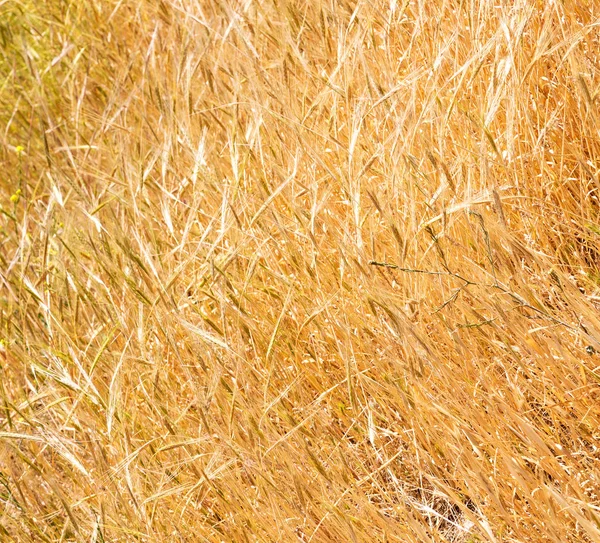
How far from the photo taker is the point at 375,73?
172 cm

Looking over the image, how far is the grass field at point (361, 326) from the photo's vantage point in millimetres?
1207

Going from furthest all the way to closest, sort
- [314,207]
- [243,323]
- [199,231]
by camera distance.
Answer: [199,231]
[243,323]
[314,207]

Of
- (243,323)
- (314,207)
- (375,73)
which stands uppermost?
(375,73)

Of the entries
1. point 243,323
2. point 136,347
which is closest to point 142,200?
point 136,347

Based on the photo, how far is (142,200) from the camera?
6.08 ft

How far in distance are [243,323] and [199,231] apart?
36cm

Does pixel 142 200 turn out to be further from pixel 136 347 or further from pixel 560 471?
pixel 560 471

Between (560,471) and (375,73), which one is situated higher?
(375,73)

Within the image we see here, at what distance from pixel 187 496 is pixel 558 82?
1.03 m

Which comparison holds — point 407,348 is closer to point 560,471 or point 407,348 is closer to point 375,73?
point 560,471

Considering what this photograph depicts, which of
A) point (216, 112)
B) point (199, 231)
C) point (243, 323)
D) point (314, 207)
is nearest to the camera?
point (314, 207)

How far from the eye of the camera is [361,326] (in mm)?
1355

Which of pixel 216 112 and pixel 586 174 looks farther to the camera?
pixel 216 112

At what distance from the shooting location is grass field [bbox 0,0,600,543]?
1.21m
